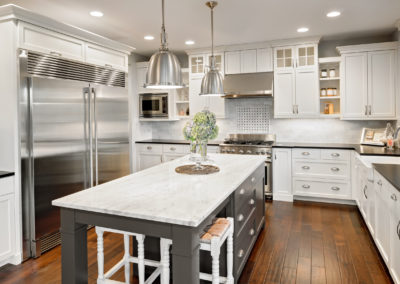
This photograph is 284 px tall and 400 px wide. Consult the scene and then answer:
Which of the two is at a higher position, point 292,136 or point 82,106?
point 82,106

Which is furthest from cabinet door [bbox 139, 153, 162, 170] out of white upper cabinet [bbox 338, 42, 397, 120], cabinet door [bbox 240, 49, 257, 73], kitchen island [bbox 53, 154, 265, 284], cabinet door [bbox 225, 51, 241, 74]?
white upper cabinet [bbox 338, 42, 397, 120]

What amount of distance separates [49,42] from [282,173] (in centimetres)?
369

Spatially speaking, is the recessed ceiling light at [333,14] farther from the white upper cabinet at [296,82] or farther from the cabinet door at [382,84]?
the cabinet door at [382,84]

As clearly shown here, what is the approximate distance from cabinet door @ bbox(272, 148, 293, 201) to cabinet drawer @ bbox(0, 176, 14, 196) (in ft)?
11.7

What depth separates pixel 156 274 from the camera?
2.28 metres

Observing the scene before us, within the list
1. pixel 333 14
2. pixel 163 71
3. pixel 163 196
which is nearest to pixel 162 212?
pixel 163 196

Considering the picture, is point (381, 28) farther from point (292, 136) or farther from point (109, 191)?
point (109, 191)

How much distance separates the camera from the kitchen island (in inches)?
59.6

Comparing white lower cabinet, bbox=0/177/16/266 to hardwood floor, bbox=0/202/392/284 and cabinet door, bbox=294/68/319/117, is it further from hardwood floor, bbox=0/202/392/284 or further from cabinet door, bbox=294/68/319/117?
cabinet door, bbox=294/68/319/117

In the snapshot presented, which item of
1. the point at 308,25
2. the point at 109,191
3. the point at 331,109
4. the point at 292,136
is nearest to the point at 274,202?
the point at 292,136

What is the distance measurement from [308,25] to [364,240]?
2.83 meters

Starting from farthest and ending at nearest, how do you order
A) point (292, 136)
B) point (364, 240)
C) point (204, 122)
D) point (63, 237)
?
point (292, 136)
point (364, 240)
point (204, 122)
point (63, 237)

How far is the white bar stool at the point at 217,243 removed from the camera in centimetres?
182

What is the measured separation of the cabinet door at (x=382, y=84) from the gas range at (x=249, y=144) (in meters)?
1.64
